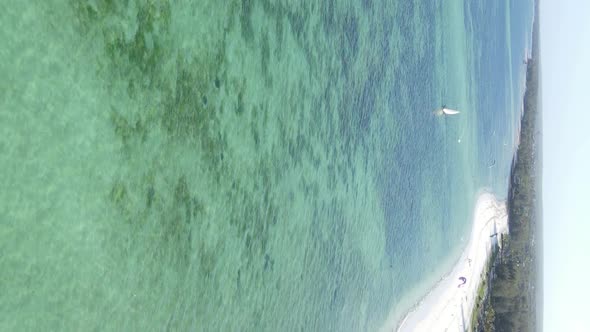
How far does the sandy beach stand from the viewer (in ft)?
43.1

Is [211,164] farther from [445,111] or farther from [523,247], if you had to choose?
[523,247]

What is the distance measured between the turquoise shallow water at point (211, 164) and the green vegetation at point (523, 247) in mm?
7290

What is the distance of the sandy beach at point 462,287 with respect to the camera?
13.1 m

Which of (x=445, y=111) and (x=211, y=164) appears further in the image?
(x=445, y=111)

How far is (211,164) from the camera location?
646 centimetres

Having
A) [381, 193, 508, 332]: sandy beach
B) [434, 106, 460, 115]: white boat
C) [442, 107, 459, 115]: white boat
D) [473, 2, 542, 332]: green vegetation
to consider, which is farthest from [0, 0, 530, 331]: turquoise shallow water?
[473, 2, 542, 332]: green vegetation

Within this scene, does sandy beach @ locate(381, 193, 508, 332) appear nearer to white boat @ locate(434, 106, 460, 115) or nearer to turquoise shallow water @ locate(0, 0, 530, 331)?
turquoise shallow water @ locate(0, 0, 530, 331)

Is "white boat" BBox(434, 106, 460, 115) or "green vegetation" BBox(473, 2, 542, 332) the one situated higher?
"white boat" BBox(434, 106, 460, 115)

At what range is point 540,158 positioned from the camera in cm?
2967

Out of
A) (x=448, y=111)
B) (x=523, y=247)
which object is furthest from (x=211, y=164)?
(x=523, y=247)

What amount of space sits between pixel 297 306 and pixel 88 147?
4.33 m

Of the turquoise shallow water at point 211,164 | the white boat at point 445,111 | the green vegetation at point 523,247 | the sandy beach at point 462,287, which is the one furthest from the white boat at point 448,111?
the green vegetation at point 523,247

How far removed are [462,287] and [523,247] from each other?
6.96 meters

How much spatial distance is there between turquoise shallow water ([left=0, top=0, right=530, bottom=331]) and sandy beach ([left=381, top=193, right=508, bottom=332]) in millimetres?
639
